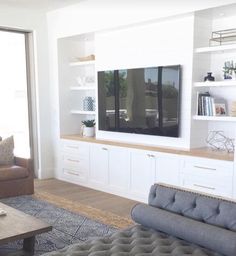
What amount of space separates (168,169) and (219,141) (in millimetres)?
756

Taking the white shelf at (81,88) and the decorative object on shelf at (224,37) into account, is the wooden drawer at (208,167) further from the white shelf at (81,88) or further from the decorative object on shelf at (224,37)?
the white shelf at (81,88)

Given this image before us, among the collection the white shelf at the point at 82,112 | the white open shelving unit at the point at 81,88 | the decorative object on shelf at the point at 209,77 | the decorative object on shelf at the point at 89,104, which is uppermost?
the decorative object on shelf at the point at 209,77

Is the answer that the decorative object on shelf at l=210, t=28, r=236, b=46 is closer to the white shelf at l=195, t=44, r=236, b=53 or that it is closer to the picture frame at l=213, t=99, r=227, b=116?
the white shelf at l=195, t=44, r=236, b=53

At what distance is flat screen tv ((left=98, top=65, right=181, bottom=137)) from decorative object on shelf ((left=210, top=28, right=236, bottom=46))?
1.83ft

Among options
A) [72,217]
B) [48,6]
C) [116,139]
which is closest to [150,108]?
[116,139]

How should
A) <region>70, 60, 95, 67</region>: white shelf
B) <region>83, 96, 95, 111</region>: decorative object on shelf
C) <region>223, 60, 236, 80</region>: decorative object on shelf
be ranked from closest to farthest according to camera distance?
<region>223, 60, 236, 80</region>: decorative object on shelf < <region>70, 60, 95, 67</region>: white shelf < <region>83, 96, 95, 111</region>: decorative object on shelf

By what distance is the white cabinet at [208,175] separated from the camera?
3.83m

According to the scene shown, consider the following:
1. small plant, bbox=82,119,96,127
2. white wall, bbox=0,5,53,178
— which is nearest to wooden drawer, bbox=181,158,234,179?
small plant, bbox=82,119,96,127

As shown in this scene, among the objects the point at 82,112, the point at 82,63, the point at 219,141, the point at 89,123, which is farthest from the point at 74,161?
the point at 219,141

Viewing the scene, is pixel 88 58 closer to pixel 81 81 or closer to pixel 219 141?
pixel 81 81

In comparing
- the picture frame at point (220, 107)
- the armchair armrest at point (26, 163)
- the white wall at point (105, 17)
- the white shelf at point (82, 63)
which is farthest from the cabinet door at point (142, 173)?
the white shelf at point (82, 63)

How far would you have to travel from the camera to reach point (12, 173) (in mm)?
4750

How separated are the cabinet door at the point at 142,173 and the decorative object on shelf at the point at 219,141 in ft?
2.56

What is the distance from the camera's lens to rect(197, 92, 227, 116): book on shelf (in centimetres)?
426
